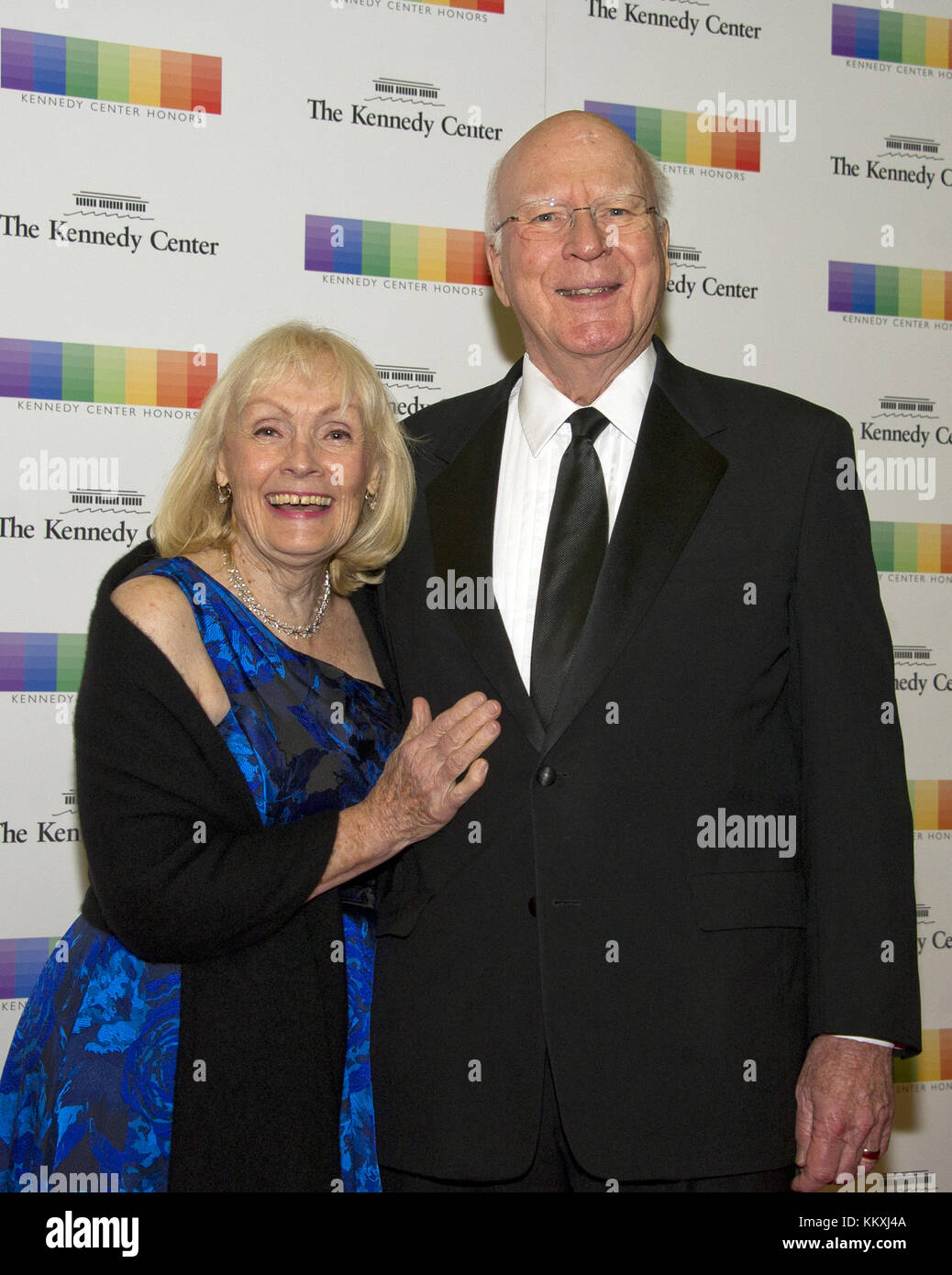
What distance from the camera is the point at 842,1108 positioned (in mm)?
1718

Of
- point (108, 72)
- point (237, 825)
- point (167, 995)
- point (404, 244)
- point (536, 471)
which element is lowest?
point (167, 995)

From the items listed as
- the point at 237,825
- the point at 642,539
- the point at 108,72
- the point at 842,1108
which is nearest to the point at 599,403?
the point at 642,539

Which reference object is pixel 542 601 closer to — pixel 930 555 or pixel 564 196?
pixel 564 196

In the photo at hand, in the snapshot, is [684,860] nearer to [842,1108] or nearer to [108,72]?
[842,1108]

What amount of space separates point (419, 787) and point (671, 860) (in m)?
0.39

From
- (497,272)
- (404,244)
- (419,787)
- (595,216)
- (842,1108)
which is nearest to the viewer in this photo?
(842,1108)

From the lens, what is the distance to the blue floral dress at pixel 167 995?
190 cm

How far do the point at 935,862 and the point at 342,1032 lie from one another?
86.3 inches

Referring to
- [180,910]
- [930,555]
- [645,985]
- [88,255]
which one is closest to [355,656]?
[180,910]

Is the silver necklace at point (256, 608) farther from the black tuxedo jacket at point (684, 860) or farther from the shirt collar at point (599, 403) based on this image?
the shirt collar at point (599, 403)

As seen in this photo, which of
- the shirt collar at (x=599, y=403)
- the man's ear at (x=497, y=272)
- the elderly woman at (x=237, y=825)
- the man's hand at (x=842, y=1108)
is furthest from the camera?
the man's ear at (x=497, y=272)

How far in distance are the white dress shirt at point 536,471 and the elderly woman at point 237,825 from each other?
0.21m

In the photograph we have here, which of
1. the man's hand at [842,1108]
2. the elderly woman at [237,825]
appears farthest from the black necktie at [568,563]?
the man's hand at [842,1108]
